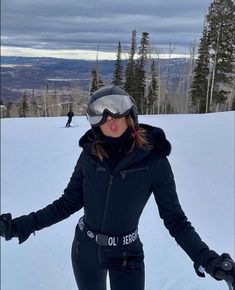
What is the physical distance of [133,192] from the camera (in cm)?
233

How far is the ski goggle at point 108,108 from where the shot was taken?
2.31 metres

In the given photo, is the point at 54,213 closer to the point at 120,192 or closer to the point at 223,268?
the point at 120,192

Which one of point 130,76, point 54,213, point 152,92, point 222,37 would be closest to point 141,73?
point 130,76

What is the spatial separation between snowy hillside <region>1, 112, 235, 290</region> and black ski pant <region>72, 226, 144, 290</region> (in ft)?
7.42

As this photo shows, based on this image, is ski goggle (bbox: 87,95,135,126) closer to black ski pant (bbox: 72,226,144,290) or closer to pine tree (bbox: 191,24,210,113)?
black ski pant (bbox: 72,226,144,290)

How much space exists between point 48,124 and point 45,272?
67.1 ft

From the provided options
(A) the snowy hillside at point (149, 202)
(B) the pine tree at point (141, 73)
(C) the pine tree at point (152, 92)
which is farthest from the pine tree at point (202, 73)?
(A) the snowy hillside at point (149, 202)

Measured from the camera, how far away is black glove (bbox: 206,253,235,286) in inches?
78.8

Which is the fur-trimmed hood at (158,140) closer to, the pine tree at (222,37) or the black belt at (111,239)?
the black belt at (111,239)

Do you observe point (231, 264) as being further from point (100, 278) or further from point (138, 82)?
point (138, 82)

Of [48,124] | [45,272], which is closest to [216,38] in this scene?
[48,124]

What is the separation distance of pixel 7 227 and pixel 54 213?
A: 0.84 ft

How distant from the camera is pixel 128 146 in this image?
2.33 meters

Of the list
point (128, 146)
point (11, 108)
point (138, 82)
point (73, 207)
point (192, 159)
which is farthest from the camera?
point (11, 108)
